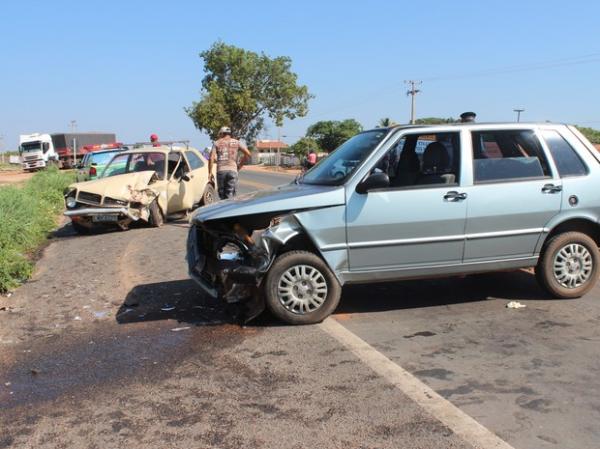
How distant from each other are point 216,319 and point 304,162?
138 inches

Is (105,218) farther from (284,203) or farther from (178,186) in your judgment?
(284,203)

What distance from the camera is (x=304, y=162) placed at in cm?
859

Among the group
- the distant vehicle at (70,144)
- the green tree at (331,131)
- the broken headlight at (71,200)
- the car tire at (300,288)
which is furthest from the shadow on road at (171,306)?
the green tree at (331,131)

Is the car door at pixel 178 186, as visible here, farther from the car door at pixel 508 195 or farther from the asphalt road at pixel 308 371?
the car door at pixel 508 195

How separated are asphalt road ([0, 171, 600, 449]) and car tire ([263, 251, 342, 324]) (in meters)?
0.16

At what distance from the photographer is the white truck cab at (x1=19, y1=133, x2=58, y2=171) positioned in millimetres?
48062

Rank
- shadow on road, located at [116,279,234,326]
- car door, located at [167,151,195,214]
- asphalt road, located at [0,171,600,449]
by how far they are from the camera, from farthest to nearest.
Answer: car door, located at [167,151,195,214] → shadow on road, located at [116,279,234,326] → asphalt road, located at [0,171,600,449]

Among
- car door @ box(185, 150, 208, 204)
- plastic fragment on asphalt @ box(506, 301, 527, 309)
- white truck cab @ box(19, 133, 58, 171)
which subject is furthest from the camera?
white truck cab @ box(19, 133, 58, 171)

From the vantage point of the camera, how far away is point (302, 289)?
539 cm

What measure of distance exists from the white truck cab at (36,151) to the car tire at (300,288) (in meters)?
46.9

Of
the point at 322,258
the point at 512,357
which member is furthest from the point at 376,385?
the point at 322,258

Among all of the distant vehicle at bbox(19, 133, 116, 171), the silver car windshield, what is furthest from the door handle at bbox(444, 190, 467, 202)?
the distant vehicle at bbox(19, 133, 116, 171)

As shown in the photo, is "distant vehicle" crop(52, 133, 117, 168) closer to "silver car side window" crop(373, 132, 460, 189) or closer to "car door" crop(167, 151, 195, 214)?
"car door" crop(167, 151, 195, 214)

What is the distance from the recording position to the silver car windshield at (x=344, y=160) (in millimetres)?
5703
